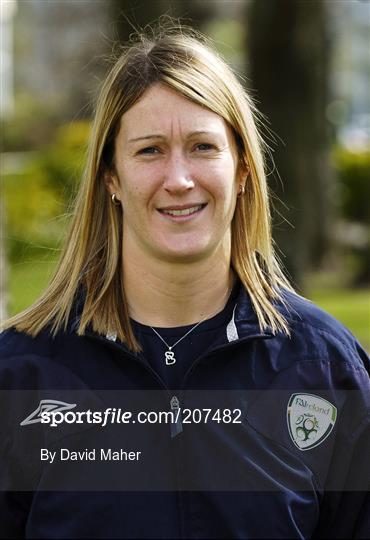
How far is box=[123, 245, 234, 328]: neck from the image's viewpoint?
8.81 feet

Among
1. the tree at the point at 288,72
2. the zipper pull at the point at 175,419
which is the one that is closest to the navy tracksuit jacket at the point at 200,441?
the zipper pull at the point at 175,419

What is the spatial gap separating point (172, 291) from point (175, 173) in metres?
0.33

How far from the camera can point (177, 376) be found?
2.60m

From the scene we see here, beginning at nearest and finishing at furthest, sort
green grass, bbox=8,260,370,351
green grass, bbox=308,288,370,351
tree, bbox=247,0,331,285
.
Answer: green grass, bbox=8,260,370,351 < green grass, bbox=308,288,370,351 < tree, bbox=247,0,331,285

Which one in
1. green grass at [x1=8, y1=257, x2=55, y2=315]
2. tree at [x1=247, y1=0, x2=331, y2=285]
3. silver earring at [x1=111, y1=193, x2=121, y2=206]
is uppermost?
tree at [x1=247, y1=0, x2=331, y2=285]

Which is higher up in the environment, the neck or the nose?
the nose

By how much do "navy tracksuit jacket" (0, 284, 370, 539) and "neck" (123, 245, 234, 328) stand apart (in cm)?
10

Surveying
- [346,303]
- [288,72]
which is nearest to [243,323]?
[346,303]

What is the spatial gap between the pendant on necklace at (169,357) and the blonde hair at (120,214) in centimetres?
8

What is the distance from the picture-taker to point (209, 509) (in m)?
2.47

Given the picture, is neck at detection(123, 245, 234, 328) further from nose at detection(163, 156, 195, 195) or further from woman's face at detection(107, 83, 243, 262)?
nose at detection(163, 156, 195, 195)

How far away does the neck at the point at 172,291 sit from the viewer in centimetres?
269

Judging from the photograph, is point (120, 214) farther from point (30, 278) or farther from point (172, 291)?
point (30, 278)

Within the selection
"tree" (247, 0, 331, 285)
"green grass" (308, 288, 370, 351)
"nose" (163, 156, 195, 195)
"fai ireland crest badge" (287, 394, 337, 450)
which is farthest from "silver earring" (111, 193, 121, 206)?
"tree" (247, 0, 331, 285)
